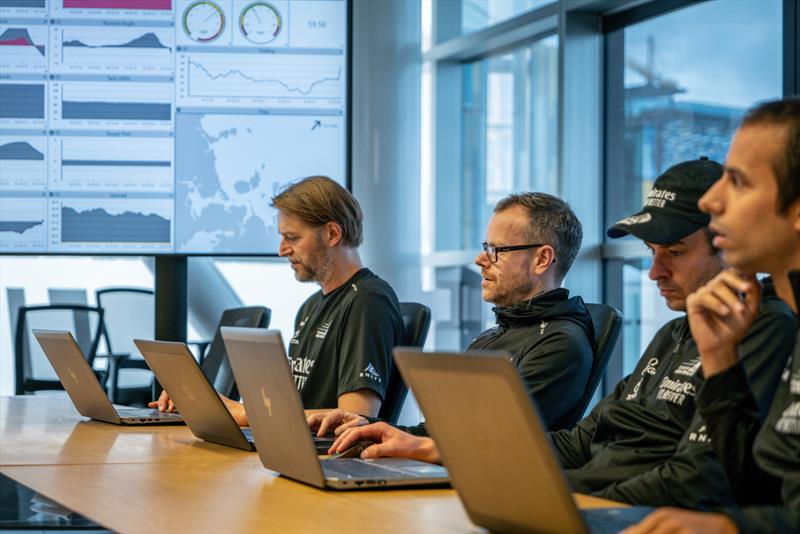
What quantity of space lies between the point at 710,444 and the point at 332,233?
1.93 m

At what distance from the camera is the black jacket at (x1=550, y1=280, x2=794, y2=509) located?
1.88 meters

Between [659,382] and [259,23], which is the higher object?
[259,23]

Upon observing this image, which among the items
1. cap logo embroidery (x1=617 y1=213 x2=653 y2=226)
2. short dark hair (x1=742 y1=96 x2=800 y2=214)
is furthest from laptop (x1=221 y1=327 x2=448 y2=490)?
short dark hair (x1=742 y1=96 x2=800 y2=214)

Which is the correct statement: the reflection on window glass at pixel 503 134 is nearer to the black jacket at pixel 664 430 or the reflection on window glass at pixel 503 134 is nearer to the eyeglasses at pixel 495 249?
the eyeglasses at pixel 495 249

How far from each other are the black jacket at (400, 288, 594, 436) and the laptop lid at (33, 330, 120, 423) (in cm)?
92

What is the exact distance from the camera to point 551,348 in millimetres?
2762

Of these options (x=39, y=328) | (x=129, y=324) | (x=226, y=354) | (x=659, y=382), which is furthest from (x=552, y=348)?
(x=129, y=324)

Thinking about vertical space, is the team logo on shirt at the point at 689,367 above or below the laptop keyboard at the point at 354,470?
above

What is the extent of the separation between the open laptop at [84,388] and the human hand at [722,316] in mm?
1815

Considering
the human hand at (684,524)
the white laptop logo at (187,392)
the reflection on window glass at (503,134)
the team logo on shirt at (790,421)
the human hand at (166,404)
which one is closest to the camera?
the human hand at (684,524)

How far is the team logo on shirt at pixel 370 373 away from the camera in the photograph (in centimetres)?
322

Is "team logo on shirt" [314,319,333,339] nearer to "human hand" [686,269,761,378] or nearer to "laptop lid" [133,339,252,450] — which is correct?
"laptop lid" [133,339,252,450]

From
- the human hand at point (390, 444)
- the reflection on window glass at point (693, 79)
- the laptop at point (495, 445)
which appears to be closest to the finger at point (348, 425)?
the human hand at point (390, 444)

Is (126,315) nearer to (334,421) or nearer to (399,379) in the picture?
(399,379)
